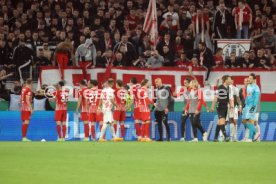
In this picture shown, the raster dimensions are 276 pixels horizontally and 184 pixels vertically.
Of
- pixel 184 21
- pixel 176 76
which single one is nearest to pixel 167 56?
pixel 176 76

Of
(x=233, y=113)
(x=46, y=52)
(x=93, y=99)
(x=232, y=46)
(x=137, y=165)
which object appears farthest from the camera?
(x=232, y=46)

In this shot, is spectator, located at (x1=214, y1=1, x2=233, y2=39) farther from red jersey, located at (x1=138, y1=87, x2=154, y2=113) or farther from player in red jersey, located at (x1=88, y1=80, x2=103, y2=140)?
player in red jersey, located at (x1=88, y1=80, x2=103, y2=140)

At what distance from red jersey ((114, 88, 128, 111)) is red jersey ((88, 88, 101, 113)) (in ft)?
2.33

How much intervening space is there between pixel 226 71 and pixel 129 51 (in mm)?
3727

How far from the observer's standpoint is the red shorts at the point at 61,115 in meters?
28.7

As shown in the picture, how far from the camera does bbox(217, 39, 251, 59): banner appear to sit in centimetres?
3197

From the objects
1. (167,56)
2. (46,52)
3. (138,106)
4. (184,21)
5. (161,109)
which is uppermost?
(184,21)

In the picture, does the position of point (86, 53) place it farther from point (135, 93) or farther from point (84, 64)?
point (135, 93)

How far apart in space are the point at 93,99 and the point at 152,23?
174 inches

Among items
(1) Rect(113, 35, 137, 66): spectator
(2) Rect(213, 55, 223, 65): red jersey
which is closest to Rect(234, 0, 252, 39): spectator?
(2) Rect(213, 55, 223, 65): red jersey

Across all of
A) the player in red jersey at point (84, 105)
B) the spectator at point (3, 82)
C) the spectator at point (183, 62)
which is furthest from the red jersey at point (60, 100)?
the spectator at point (183, 62)

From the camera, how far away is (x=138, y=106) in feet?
93.4

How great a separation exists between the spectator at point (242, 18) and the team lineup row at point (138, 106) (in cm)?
515

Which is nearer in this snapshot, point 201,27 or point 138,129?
point 138,129
